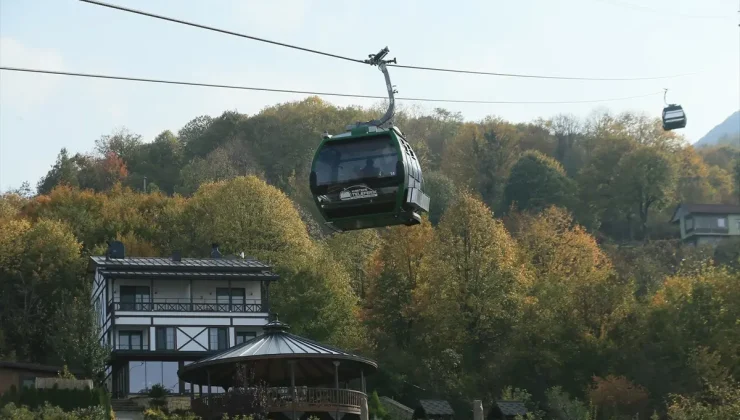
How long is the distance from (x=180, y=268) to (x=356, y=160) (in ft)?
144

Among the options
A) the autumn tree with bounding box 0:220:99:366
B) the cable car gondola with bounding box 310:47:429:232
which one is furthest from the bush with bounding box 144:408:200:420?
the cable car gondola with bounding box 310:47:429:232

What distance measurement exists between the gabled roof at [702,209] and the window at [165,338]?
201 feet

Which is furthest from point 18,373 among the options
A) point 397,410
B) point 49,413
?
point 397,410

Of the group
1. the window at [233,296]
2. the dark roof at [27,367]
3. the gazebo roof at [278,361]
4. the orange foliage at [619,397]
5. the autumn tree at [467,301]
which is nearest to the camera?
the gazebo roof at [278,361]

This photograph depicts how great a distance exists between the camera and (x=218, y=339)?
7138cm

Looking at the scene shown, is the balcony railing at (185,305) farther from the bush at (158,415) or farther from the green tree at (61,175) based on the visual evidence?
the green tree at (61,175)

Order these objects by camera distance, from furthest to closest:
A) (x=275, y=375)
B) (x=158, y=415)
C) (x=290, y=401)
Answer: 1. (x=275, y=375)
2. (x=158, y=415)
3. (x=290, y=401)

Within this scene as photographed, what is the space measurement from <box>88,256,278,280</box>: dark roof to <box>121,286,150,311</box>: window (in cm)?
105

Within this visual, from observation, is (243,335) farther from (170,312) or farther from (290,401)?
(290,401)

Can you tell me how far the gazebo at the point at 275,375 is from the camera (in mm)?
50375

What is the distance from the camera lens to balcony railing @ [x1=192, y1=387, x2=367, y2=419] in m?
49.6

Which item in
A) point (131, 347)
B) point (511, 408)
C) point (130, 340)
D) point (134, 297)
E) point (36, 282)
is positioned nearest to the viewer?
point (511, 408)

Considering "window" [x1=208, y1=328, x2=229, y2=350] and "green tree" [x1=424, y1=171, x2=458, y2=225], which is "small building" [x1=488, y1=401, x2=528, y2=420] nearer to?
"window" [x1=208, y1=328, x2=229, y2=350]

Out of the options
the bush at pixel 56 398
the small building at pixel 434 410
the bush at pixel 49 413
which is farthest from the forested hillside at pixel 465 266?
the bush at pixel 49 413
